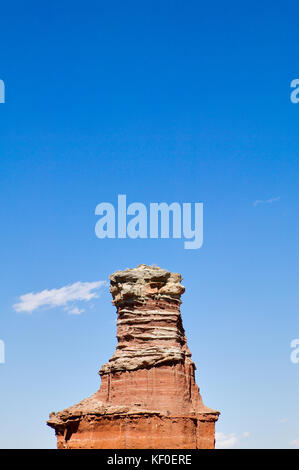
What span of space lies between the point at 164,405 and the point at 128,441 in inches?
211

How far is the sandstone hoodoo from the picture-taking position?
7144 cm

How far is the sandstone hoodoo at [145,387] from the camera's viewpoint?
71.4 metres

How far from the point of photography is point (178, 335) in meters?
78.2

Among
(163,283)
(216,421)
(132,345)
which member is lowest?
(216,421)

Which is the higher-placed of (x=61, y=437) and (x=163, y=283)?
(x=163, y=283)

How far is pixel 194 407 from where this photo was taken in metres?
76.1

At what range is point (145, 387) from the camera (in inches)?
2928

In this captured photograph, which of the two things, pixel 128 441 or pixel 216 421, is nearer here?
pixel 128 441
